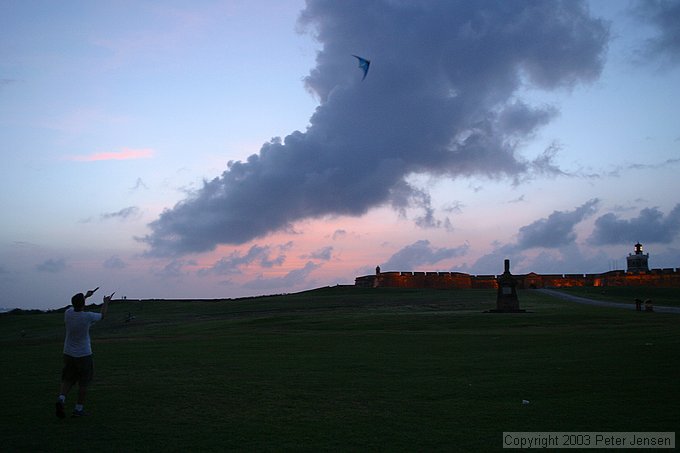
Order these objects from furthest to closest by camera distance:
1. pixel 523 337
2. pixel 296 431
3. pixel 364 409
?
pixel 523 337 < pixel 364 409 < pixel 296 431

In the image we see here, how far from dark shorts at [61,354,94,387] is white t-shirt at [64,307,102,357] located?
3.8 inches

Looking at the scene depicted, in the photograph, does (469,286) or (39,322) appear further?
(469,286)

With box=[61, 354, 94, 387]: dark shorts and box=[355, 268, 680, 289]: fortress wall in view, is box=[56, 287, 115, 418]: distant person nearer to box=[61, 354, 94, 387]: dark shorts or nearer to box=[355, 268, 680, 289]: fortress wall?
box=[61, 354, 94, 387]: dark shorts

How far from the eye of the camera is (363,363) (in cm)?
1841

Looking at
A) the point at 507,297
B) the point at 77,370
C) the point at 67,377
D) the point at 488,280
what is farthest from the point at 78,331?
the point at 488,280

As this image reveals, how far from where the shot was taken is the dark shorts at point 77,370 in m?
11.5

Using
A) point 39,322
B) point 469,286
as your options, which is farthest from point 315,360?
point 469,286

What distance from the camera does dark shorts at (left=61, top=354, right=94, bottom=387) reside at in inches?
453

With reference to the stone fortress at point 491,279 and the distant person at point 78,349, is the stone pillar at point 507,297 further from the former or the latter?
the stone fortress at point 491,279

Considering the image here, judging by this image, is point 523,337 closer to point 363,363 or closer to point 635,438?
point 363,363

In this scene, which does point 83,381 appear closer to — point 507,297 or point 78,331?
point 78,331

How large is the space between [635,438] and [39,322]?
66.6 metres

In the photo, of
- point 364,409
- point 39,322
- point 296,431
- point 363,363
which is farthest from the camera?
point 39,322

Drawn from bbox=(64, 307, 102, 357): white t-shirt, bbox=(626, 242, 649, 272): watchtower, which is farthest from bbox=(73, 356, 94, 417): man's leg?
bbox=(626, 242, 649, 272): watchtower
